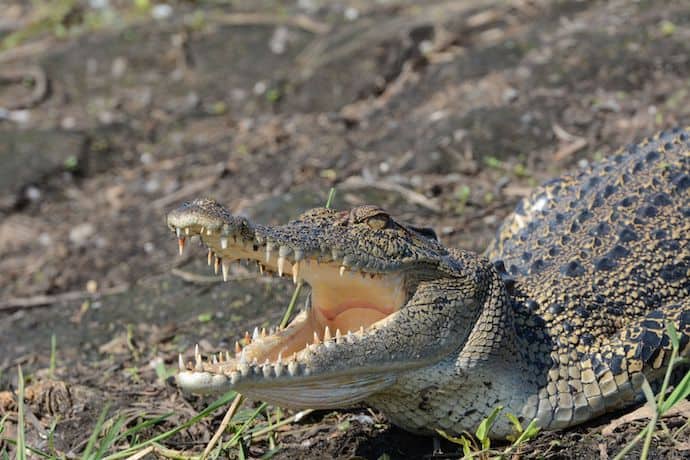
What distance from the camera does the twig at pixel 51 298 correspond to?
6238 millimetres

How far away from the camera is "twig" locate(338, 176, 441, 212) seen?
6.36 meters

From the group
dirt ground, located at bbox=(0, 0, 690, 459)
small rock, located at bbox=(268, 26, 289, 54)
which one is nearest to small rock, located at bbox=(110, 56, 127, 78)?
dirt ground, located at bbox=(0, 0, 690, 459)

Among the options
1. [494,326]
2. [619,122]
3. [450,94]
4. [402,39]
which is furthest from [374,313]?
[402,39]

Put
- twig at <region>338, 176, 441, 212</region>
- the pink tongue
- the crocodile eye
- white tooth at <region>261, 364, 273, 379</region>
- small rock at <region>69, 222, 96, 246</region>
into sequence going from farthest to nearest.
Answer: small rock at <region>69, 222, 96, 246</region>
twig at <region>338, 176, 441, 212</region>
the pink tongue
the crocodile eye
white tooth at <region>261, 364, 273, 379</region>

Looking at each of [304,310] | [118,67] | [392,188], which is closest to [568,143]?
[392,188]

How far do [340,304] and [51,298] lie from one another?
3.37 meters

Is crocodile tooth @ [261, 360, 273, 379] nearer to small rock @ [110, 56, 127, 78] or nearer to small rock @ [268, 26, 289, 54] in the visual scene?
small rock @ [268, 26, 289, 54]

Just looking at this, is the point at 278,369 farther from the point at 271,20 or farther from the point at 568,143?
the point at 271,20

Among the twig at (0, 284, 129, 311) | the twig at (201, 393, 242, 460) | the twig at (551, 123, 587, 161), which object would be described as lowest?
the twig at (0, 284, 129, 311)

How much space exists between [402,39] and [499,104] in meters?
1.93

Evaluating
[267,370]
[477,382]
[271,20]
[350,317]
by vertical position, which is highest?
[267,370]

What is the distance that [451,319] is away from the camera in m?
3.48

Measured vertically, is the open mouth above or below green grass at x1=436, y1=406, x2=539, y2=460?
above

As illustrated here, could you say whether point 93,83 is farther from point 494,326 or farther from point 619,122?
point 494,326
